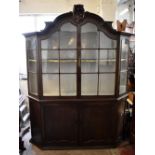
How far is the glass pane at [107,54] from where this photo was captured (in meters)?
2.60

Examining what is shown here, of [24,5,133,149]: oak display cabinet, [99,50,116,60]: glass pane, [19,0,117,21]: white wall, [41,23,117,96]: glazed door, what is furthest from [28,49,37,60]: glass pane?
[19,0,117,21]: white wall

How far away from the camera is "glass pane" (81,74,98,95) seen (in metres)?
2.64

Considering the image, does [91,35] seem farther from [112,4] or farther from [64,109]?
[112,4]

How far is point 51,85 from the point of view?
104 inches

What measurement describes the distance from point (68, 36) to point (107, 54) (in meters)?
0.59

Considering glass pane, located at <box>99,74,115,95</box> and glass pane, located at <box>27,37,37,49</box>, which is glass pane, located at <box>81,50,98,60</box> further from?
glass pane, located at <box>27,37,37,49</box>

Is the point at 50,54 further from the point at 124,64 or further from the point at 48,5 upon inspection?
the point at 48,5

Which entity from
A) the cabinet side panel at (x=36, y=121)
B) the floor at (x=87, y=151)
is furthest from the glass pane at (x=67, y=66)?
the floor at (x=87, y=151)

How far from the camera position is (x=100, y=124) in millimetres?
2703

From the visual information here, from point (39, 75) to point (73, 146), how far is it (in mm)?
1145

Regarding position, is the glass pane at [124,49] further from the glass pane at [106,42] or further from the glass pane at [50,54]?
the glass pane at [50,54]

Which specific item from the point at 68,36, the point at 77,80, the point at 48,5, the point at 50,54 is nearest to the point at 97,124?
the point at 77,80

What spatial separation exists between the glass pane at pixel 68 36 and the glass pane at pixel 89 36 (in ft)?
0.37
